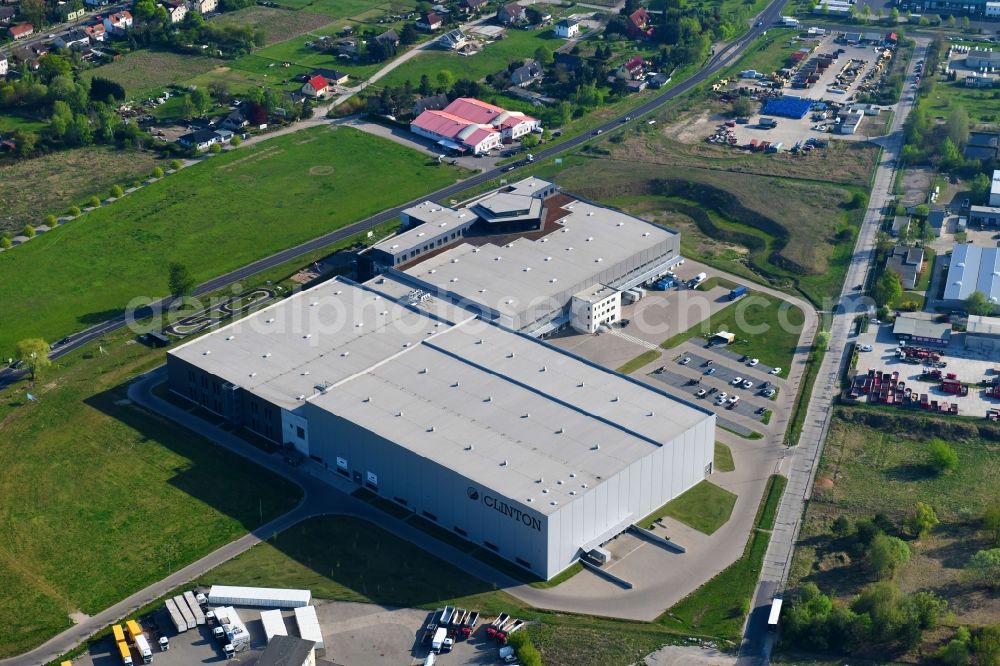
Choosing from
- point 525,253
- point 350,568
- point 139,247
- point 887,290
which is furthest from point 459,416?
point 139,247

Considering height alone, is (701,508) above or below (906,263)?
below

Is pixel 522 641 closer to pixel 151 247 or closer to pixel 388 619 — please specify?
pixel 388 619

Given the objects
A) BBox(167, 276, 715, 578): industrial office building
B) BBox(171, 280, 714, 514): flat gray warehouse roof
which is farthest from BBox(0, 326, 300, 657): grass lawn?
BBox(171, 280, 714, 514): flat gray warehouse roof

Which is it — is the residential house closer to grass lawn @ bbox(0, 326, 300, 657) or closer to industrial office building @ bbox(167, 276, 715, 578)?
industrial office building @ bbox(167, 276, 715, 578)

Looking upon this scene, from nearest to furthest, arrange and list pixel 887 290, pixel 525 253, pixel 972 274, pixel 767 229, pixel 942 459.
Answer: pixel 942 459 < pixel 887 290 < pixel 525 253 < pixel 972 274 < pixel 767 229

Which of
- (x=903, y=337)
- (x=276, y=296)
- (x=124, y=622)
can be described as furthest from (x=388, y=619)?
(x=903, y=337)

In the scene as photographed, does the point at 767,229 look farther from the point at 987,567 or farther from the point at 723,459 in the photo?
the point at 987,567

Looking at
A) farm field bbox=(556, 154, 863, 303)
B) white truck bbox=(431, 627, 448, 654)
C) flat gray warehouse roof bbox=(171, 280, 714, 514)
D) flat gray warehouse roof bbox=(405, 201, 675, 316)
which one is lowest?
white truck bbox=(431, 627, 448, 654)
